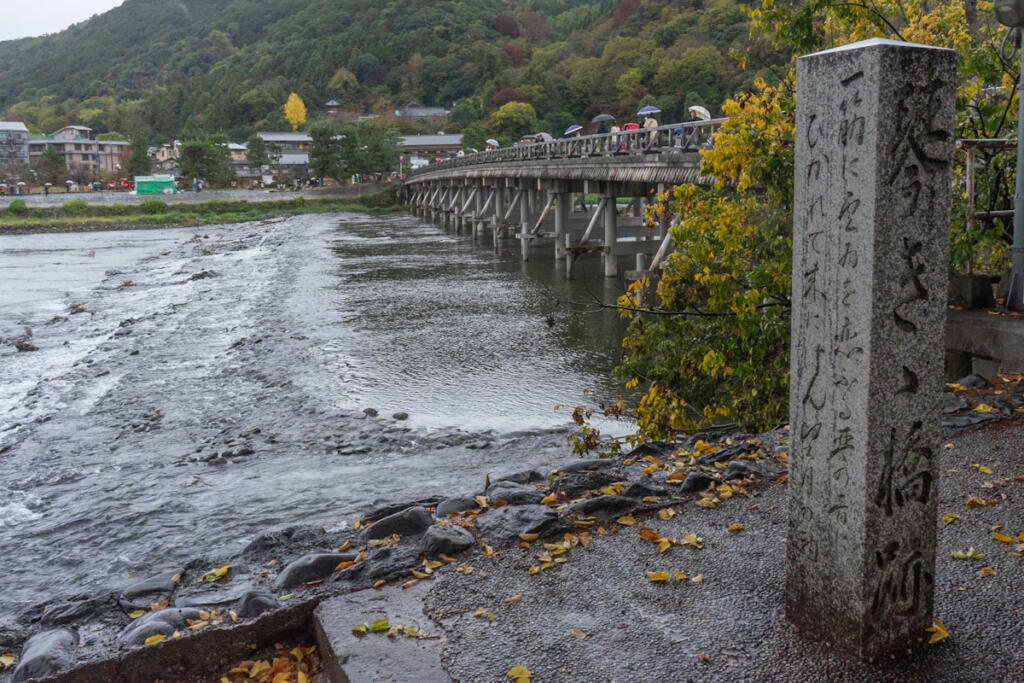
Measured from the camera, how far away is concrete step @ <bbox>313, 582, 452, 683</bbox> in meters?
3.12

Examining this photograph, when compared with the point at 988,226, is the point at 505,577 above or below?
below

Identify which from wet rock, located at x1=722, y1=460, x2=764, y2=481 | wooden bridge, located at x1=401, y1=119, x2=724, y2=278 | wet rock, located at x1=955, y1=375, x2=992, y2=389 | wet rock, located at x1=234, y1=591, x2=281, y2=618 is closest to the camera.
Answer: wet rock, located at x1=234, y1=591, x2=281, y2=618

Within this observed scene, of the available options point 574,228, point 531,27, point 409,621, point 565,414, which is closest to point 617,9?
point 531,27

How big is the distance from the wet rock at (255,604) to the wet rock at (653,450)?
3.02 m

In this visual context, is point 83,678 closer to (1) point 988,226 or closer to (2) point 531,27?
(1) point 988,226

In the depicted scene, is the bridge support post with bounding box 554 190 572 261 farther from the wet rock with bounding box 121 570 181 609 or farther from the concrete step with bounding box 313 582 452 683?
the concrete step with bounding box 313 582 452 683

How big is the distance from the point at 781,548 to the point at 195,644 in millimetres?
2558

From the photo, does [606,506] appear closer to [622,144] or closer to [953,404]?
[953,404]

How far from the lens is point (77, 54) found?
14875 cm

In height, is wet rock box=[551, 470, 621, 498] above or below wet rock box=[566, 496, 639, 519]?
below

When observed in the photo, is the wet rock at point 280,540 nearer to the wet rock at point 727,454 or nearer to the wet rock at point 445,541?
the wet rock at point 445,541

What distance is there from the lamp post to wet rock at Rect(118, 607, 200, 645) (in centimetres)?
622

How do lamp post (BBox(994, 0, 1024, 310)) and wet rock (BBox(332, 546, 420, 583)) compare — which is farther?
lamp post (BBox(994, 0, 1024, 310))

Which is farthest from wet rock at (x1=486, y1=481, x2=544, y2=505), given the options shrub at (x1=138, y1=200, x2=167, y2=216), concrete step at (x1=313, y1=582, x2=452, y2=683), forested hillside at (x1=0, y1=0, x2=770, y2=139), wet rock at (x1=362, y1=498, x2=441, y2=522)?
shrub at (x1=138, y1=200, x2=167, y2=216)
